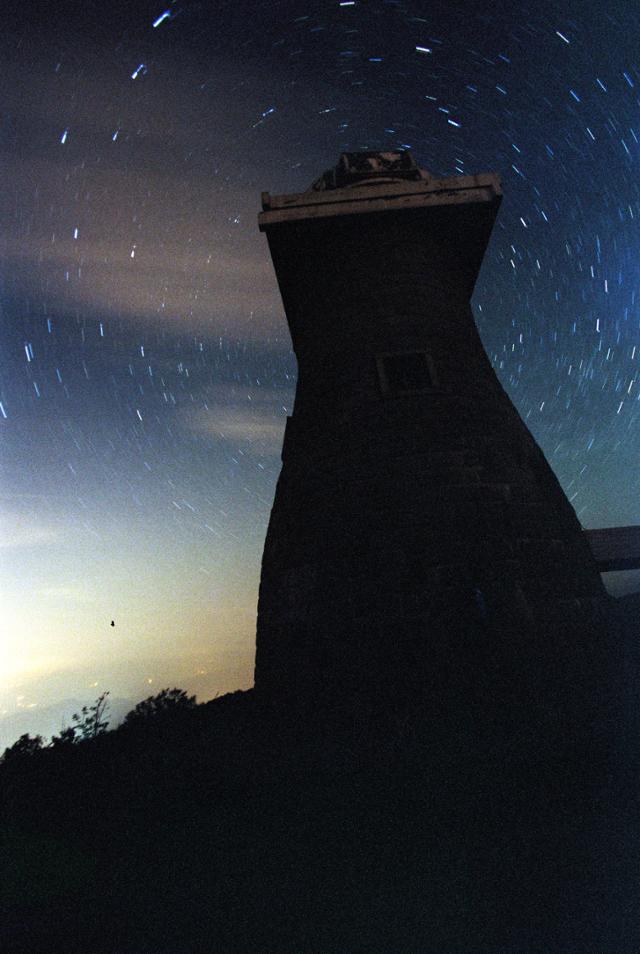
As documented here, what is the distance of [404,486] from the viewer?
685 cm

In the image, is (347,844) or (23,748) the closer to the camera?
(347,844)

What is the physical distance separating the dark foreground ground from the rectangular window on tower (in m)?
4.90

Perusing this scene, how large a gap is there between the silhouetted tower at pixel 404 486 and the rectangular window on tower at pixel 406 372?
0.10 ft

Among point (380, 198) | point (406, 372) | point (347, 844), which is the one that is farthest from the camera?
point (380, 198)

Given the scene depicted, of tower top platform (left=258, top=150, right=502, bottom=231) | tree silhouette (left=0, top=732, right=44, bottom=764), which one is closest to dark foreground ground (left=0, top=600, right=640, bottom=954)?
tree silhouette (left=0, top=732, right=44, bottom=764)

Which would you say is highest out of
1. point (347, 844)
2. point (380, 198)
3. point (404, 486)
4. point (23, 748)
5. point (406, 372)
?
point (380, 198)

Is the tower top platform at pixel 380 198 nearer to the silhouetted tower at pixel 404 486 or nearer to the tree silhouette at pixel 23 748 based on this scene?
the silhouetted tower at pixel 404 486

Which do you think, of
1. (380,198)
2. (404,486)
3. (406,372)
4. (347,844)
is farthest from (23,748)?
(380,198)

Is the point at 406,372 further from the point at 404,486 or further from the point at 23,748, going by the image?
the point at 23,748

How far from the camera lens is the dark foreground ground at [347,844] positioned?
308 centimetres

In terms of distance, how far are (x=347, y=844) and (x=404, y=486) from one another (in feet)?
14.2

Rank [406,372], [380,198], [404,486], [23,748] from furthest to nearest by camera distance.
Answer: [23,748] → [380,198] → [406,372] → [404,486]

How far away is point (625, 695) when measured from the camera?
5508 mm

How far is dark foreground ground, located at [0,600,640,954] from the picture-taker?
3082mm
